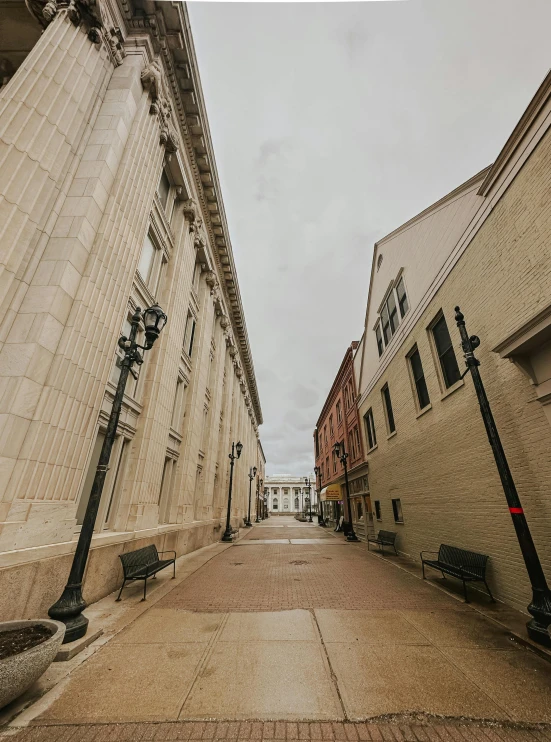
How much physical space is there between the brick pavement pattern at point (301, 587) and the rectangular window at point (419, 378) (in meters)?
5.61

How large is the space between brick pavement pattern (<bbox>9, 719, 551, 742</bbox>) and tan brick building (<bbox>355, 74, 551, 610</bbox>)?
4.00 meters

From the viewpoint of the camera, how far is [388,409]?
50.6ft

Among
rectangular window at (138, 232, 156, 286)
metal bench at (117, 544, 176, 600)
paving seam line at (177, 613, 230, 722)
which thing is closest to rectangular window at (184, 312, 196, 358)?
rectangular window at (138, 232, 156, 286)

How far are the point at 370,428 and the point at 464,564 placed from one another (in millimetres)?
11608

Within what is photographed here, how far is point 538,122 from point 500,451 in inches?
249

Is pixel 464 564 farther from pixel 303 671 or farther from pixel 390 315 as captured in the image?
pixel 390 315

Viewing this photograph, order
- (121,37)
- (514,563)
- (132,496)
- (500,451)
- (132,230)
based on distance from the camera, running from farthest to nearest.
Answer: (121,37) → (132,496) → (132,230) → (514,563) → (500,451)

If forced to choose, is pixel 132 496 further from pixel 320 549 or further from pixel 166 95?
pixel 166 95

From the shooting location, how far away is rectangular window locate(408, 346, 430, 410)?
37.5 ft

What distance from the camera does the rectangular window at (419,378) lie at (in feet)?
37.5

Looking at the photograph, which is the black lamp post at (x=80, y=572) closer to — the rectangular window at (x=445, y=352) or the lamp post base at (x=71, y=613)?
the lamp post base at (x=71, y=613)

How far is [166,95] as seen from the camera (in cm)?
1166

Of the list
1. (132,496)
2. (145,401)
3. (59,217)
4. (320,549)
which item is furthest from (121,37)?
(320,549)

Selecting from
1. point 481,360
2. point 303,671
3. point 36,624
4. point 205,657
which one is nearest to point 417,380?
point 481,360
